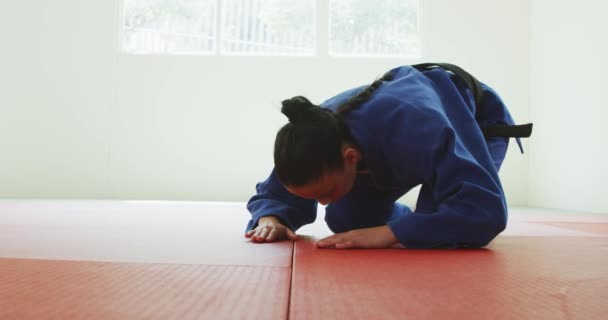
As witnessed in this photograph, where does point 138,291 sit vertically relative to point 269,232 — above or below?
above

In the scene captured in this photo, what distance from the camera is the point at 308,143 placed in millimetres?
1386

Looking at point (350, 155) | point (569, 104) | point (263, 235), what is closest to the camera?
point (350, 155)

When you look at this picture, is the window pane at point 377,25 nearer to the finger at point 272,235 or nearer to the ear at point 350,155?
the finger at point 272,235

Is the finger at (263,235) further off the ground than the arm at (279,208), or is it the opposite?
the arm at (279,208)

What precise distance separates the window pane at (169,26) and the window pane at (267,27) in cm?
21

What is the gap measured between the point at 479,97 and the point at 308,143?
75cm

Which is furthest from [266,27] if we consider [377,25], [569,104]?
[569,104]

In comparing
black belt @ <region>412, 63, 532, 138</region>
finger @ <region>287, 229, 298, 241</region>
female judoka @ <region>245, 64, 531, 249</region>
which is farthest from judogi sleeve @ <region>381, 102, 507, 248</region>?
finger @ <region>287, 229, 298, 241</region>

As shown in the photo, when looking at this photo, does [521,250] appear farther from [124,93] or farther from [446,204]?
[124,93]

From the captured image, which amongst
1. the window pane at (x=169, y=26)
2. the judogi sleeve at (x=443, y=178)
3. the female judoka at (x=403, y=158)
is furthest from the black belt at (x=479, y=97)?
the window pane at (x=169, y=26)

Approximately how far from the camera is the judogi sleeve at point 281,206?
1876 mm

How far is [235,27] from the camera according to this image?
597 centimetres

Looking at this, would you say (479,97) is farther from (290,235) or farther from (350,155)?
(290,235)

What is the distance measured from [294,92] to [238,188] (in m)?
1.28
